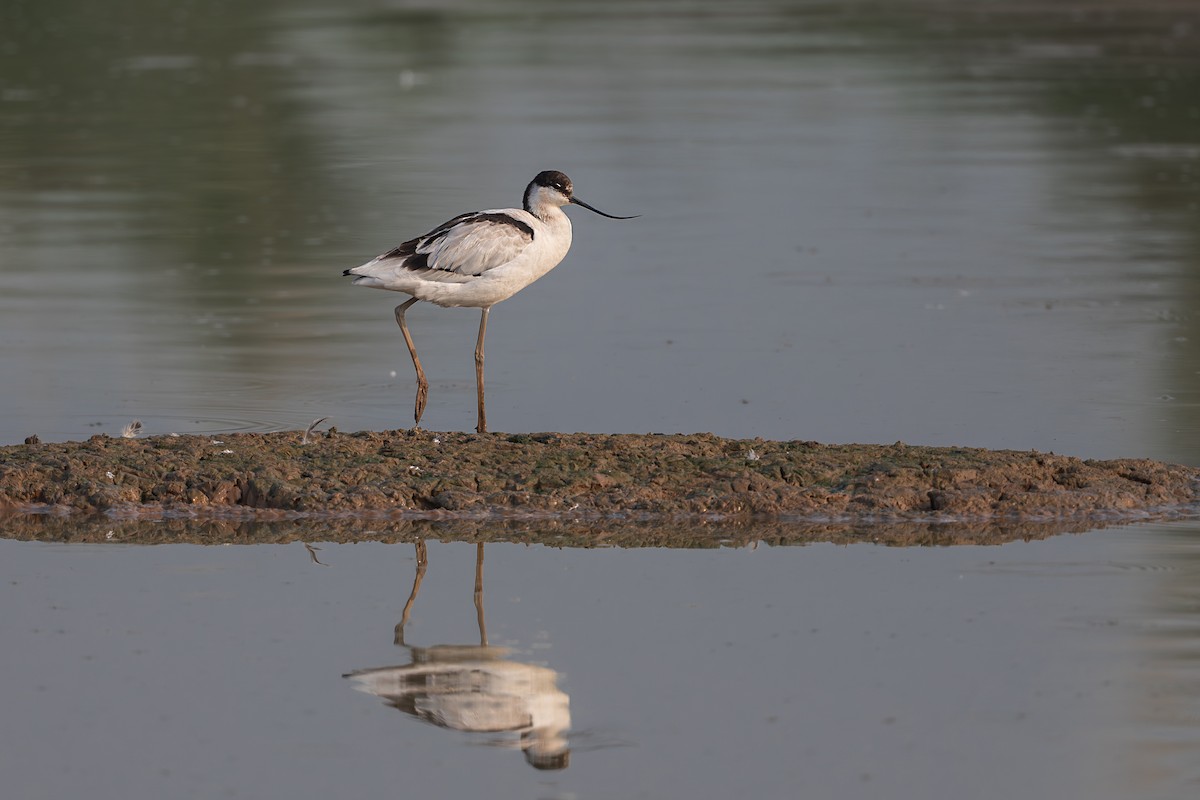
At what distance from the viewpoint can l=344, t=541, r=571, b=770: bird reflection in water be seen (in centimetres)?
551

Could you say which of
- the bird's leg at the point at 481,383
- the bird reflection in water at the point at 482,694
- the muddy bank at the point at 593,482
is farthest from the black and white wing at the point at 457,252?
the bird reflection in water at the point at 482,694

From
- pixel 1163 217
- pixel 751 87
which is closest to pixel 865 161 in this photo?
pixel 1163 217

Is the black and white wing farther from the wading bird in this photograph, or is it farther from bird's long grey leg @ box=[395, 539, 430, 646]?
bird's long grey leg @ box=[395, 539, 430, 646]

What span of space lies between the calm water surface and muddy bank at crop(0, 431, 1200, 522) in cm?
44

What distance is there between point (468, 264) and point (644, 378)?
132cm

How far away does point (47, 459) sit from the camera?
8078 millimetres

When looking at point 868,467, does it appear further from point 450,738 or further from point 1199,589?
point 450,738

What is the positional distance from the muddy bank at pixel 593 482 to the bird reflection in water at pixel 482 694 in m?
1.55

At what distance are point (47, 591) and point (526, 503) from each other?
1.82 metres

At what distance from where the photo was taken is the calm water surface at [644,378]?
5496 millimetres

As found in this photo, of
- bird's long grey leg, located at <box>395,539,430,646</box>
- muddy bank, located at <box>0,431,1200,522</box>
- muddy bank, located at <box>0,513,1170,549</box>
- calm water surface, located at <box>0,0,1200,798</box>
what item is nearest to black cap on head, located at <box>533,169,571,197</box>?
calm water surface, located at <box>0,0,1200,798</box>

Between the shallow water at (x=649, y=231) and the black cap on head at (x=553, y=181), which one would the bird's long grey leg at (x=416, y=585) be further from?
the black cap on head at (x=553, y=181)

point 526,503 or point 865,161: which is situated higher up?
point 865,161

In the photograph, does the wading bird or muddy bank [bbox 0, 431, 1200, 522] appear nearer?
muddy bank [bbox 0, 431, 1200, 522]
